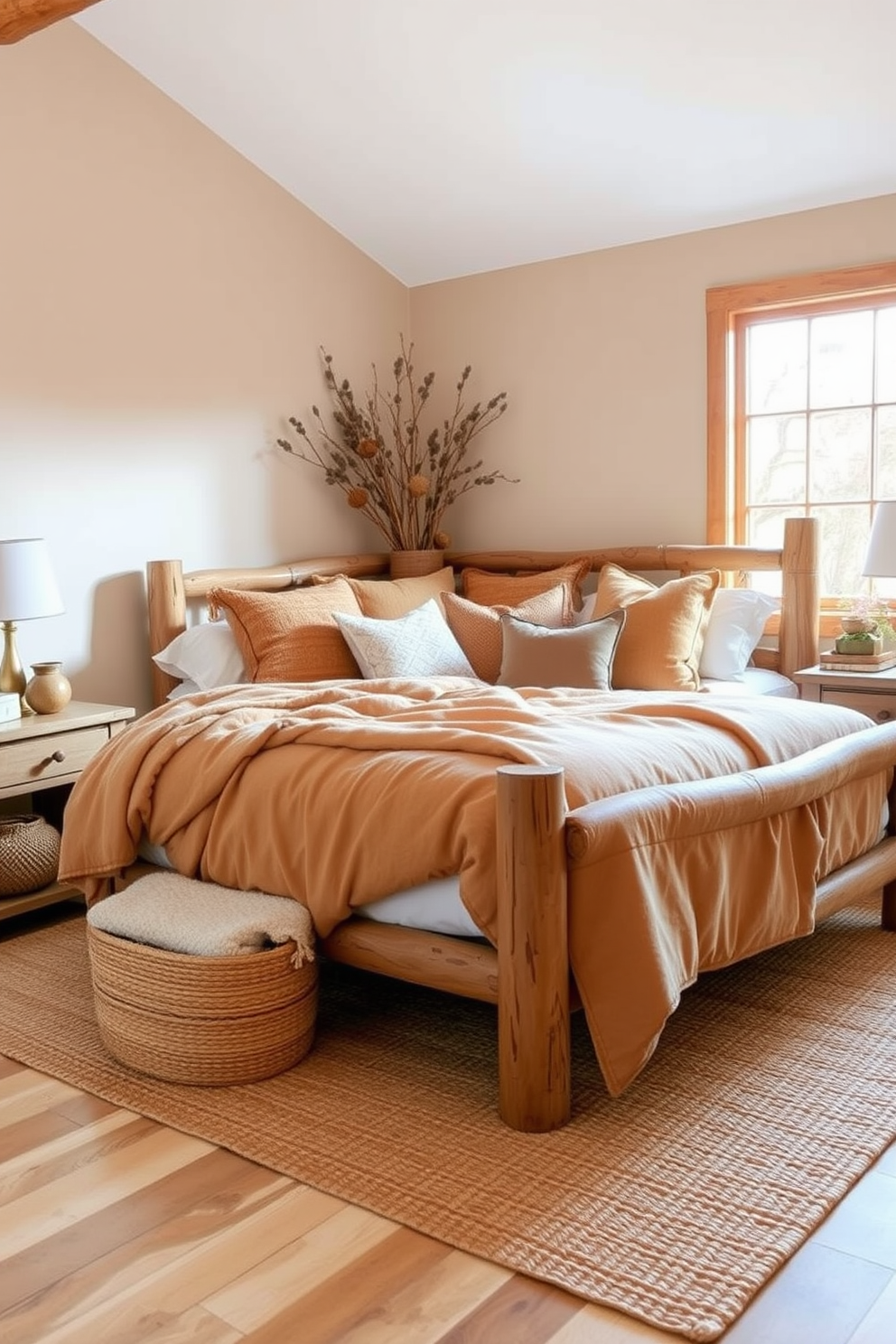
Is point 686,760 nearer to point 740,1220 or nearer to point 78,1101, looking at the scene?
point 740,1220

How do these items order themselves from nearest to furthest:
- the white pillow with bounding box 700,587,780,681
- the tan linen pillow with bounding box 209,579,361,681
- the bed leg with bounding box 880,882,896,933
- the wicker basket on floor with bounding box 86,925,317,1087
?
the wicker basket on floor with bounding box 86,925,317,1087, the bed leg with bounding box 880,882,896,933, the tan linen pillow with bounding box 209,579,361,681, the white pillow with bounding box 700,587,780,681

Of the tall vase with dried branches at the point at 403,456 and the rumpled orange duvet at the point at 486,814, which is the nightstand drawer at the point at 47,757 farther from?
the tall vase with dried branches at the point at 403,456

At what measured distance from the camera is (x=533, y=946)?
2.17 meters

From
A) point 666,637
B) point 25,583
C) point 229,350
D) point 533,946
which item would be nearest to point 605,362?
point 666,637

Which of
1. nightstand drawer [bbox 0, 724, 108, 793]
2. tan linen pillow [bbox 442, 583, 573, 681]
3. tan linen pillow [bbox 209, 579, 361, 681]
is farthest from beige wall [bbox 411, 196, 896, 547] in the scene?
nightstand drawer [bbox 0, 724, 108, 793]

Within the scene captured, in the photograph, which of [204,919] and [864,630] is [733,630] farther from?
[204,919]

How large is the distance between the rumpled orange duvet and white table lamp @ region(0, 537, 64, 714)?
594mm

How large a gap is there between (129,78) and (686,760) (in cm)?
311

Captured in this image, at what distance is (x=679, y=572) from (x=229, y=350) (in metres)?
1.89

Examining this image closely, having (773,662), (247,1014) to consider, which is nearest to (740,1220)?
(247,1014)

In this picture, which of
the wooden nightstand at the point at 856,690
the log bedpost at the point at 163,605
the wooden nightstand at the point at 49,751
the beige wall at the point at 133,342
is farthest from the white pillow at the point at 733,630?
the wooden nightstand at the point at 49,751

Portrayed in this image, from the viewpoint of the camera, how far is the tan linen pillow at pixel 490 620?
4324 millimetres

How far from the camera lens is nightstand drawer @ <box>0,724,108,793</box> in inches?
136

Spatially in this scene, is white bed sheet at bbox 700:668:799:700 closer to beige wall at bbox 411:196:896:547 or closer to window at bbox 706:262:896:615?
window at bbox 706:262:896:615
